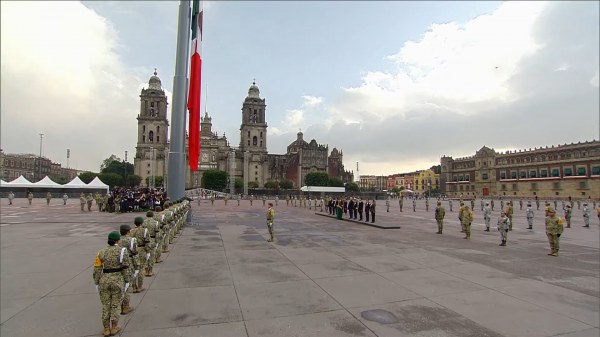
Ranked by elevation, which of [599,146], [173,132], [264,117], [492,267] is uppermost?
[264,117]

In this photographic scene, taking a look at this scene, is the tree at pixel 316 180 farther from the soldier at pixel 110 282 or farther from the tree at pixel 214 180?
the soldier at pixel 110 282

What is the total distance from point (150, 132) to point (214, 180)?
2849 centimetres

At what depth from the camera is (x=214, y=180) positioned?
10694cm

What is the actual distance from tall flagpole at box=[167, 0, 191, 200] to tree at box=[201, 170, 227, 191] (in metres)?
89.5

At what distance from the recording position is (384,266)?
380 inches

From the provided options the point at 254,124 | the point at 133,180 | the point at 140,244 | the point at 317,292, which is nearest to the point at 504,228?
the point at 317,292

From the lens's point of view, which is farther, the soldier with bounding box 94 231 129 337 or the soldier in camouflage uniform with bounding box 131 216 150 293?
the soldier in camouflage uniform with bounding box 131 216 150 293

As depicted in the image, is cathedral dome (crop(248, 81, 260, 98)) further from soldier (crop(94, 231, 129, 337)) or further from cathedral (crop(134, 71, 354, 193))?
soldier (crop(94, 231, 129, 337))

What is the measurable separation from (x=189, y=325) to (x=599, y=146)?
92578mm

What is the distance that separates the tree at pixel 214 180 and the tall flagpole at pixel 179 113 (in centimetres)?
8949

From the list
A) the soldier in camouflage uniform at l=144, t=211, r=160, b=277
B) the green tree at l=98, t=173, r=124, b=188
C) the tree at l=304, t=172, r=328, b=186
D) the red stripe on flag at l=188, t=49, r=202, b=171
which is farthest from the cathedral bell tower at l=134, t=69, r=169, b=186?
the soldier in camouflage uniform at l=144, t=211, r=160, b=277

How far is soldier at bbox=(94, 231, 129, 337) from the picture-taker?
4.97 m

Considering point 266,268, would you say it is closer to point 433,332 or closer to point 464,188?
point 433,332

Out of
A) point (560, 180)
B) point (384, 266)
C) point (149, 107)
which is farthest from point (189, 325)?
point (149, 107)
